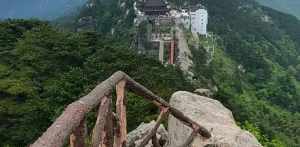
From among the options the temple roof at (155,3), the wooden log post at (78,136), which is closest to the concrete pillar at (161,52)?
the temple roof at (155,3)

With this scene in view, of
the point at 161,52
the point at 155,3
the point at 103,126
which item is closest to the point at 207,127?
the point at 103,126

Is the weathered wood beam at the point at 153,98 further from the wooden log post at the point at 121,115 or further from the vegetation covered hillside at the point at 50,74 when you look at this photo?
the vegetation covered hillside at the point at 50,74

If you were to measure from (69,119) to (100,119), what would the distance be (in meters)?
0.57

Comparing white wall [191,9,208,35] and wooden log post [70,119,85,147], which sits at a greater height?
wooden log post [70,119,85,147]

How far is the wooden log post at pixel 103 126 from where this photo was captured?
8.70ft

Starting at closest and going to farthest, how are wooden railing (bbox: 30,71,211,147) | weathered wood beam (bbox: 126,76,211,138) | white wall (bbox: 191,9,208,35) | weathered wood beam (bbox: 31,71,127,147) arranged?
weathered wood beam (bbox: 31,71,127,147)
wooden railing (bbox: 30,71,211,147)
weathered wood beam (bbox: 126,76,211,138)
white wall (bbox: 191,9,208,35)

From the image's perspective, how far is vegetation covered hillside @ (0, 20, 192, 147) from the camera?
18.6 meters

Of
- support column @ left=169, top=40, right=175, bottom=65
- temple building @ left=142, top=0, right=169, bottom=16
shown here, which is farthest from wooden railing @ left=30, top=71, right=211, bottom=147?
temple building @ left=142, top=0, right=169, bottom=16

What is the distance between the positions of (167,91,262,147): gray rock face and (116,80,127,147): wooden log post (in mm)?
1653

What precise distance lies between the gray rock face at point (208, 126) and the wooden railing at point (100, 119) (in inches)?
36.5

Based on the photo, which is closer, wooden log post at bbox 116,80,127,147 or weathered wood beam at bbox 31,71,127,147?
weathered wood beam at bbox 31,71,127,147

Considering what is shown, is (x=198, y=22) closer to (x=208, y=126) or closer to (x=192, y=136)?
(x=208, y=126)

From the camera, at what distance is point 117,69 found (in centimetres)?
2295

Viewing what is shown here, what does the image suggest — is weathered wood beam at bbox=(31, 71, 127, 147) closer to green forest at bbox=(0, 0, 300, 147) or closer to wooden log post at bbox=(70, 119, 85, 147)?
wooden log post at bbox=(70, 119, 85, 147)
